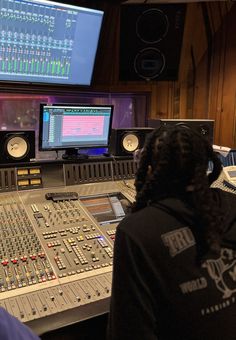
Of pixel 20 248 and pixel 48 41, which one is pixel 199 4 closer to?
pixel 48 41

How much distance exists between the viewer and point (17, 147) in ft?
5.91

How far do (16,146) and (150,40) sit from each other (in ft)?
4.94

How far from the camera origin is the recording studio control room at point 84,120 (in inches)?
42.3

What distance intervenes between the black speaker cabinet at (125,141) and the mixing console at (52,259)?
0.54 m

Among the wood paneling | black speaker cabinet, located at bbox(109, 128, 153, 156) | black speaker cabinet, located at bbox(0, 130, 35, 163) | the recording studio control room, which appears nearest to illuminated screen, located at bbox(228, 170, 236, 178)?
the recording studio control room

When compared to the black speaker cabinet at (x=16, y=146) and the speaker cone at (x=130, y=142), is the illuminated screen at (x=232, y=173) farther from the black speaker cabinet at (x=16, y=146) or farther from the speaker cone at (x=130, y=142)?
the black speaker cabinet at (x=16, y=146)

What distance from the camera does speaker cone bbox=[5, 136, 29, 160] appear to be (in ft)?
5.82

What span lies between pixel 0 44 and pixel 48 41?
34cm

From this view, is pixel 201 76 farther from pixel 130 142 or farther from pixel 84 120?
pixel 84 120

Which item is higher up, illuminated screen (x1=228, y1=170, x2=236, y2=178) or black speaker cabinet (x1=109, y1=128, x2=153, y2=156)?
black speaker cabinet (x1=109, y1=128, x2=153, y2=156)

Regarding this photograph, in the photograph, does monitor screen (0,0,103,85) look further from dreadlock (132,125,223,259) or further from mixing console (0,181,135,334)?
dreadlock (132,125,223,259)

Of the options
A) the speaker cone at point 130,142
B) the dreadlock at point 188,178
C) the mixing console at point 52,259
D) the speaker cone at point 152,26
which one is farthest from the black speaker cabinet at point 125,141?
the dreadlock at point 188,178

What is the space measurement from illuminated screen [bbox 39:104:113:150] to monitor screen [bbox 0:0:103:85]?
66 cm

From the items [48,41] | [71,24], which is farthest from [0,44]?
[71,24]
